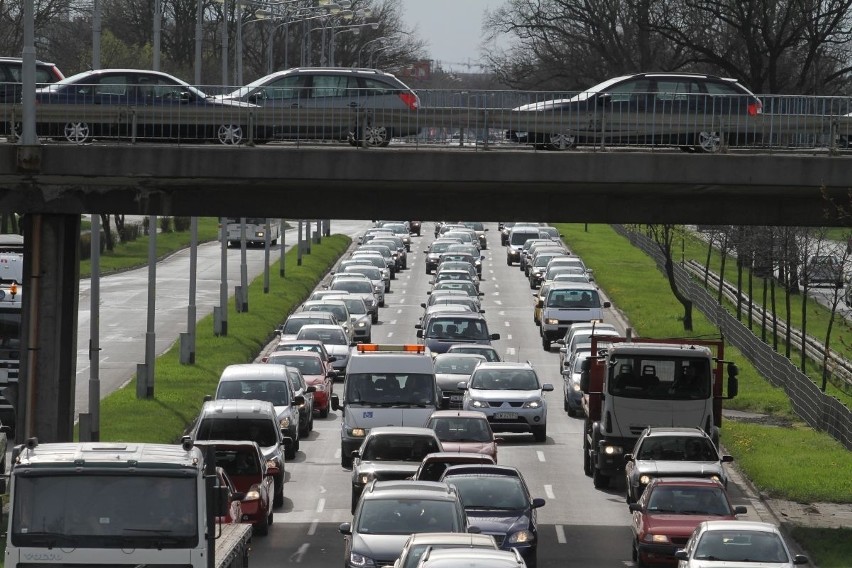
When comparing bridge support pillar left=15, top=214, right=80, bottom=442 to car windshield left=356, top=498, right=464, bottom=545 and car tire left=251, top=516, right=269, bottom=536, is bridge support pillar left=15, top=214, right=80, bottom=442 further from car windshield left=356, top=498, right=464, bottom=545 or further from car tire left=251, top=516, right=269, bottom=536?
car windshield left=356, top=498, right=464, bottom=545

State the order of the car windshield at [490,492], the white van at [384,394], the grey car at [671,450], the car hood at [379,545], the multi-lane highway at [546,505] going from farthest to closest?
the white van at [384,394], the grey car at [671,450], the multi-lane highway at [546,505], the car windshield at [490,492], the car hood at [379,545]

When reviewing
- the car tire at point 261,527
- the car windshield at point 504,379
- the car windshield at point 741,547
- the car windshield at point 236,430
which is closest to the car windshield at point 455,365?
the car windshield at point 504,379

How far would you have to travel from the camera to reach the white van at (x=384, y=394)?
109 feet

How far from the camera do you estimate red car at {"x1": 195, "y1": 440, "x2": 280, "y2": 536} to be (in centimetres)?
2562

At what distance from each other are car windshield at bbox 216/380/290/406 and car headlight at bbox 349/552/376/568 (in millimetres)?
14079

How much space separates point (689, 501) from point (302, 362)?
1805 cm

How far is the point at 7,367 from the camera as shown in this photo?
34.7 metres

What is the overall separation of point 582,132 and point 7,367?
12.7 metres

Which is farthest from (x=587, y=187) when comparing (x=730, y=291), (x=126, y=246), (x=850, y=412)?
(x=126, y=246)

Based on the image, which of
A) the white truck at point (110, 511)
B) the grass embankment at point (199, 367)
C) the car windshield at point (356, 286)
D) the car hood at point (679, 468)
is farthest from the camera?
the car windshield at point (356, 286)

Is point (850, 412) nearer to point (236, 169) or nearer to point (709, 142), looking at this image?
point (709, 142)

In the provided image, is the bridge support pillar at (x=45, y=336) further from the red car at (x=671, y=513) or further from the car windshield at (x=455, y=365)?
the car windshield at (x=455, y=365)

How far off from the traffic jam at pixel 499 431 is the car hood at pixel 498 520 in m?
0.02

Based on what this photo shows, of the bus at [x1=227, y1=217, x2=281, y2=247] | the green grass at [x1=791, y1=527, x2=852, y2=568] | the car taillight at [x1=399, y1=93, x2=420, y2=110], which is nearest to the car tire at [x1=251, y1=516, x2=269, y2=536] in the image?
the green grass at [x1=791, y1=527, x2=852, y2=568]
